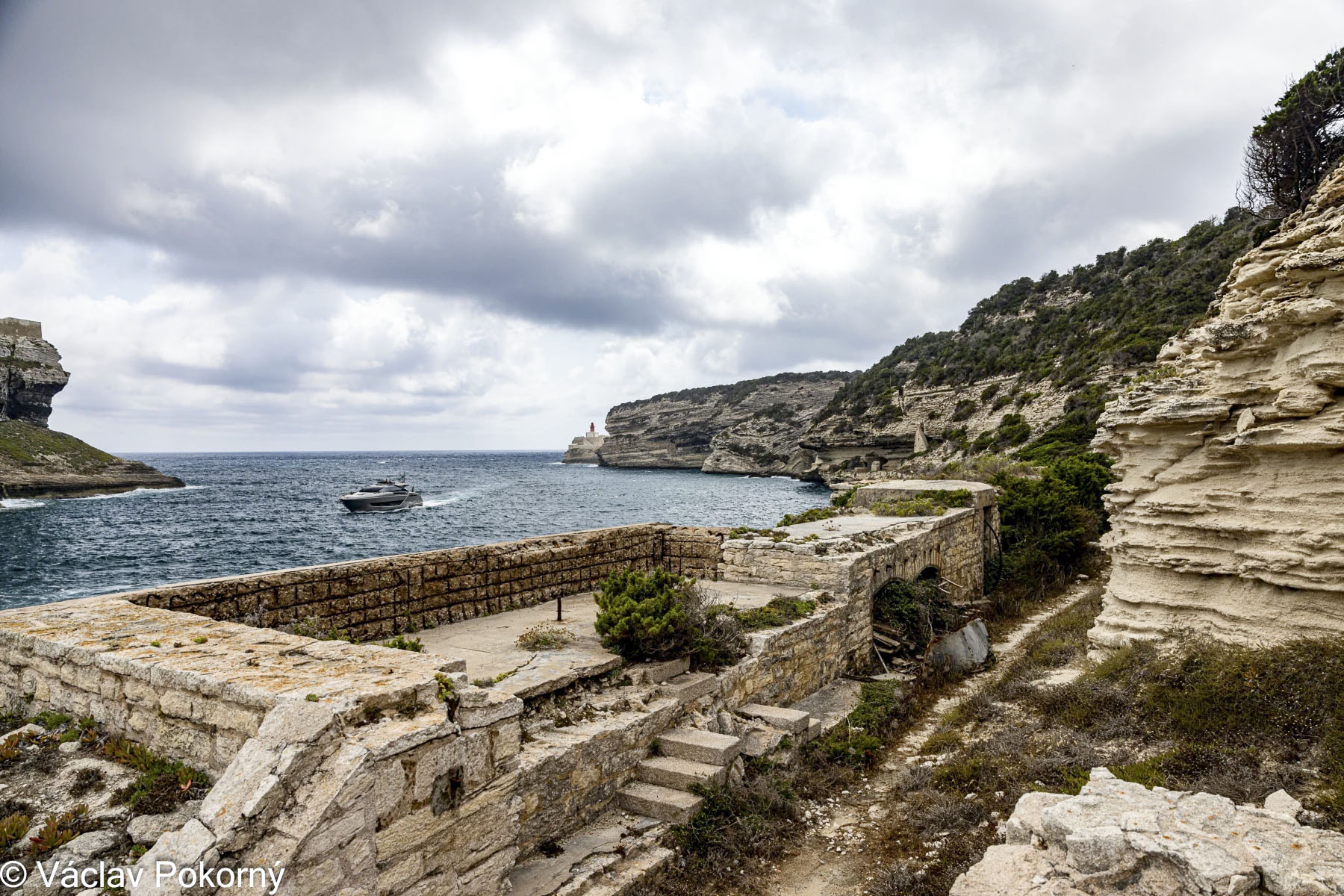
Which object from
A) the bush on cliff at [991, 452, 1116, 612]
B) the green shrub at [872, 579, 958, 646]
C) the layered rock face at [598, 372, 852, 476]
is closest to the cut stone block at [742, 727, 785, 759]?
the green shrub at [872, 579, 958, 646]

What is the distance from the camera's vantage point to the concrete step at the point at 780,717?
7430 millimetres

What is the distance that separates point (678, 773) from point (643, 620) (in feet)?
4.93

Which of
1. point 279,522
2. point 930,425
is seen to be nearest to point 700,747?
point 930,425

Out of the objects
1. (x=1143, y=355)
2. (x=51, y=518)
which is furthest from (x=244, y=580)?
(x=51, y=518)

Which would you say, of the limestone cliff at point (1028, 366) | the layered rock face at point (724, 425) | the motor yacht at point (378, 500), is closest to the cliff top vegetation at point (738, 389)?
the layered rock face at point (724, 425)

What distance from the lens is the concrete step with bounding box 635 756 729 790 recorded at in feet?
19.6

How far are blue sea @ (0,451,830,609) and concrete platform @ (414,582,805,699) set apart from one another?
72.2ft

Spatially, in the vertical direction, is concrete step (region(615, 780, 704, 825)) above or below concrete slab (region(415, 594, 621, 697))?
below

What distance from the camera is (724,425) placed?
355ft

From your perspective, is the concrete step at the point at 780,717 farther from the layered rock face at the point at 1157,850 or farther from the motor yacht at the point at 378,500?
the motor yacht at the point at 378,500

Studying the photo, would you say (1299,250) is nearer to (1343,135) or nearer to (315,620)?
(315,620)

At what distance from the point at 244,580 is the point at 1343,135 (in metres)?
27.3

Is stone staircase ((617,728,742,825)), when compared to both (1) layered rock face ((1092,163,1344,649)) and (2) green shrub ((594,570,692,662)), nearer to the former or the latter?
(2) green shrub ((594,570,692,662))

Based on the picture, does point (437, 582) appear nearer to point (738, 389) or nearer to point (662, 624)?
point (662, 624)
